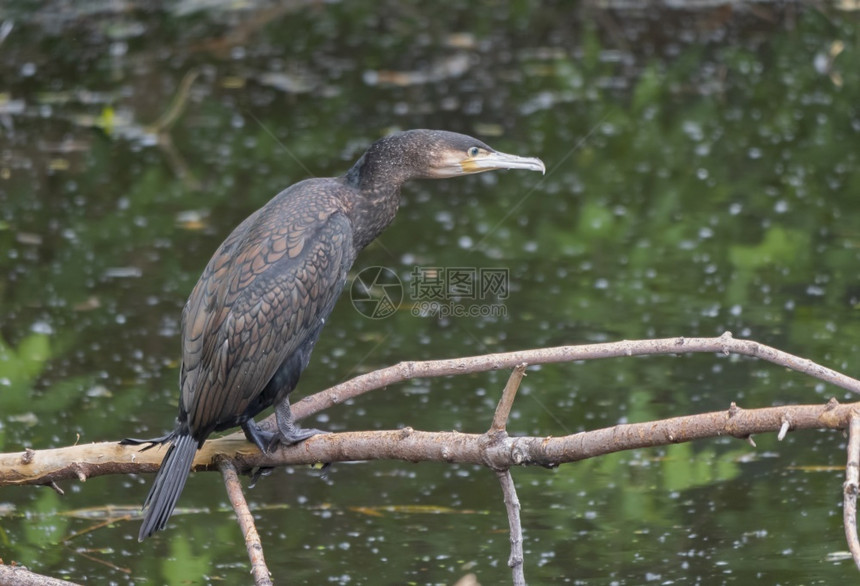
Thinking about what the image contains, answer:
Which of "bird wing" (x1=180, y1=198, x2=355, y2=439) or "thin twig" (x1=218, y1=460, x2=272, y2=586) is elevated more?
"bird wing" (x1=180, y1=198, x2=355, y2=439)

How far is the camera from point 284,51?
33.1 feet

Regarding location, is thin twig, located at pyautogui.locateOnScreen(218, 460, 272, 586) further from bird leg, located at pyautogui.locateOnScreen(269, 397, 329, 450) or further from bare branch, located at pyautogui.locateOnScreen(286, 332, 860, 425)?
bare branch, located at pyautogui.locateOnScreen(286, 332, 860, 425)

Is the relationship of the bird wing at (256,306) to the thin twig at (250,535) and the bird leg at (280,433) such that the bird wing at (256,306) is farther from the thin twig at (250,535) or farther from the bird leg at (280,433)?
the thin twig at (250,535)

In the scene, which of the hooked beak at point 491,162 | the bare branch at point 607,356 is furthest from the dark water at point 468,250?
the hooked beak at point 491,162

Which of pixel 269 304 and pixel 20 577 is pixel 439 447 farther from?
pixel 20 577

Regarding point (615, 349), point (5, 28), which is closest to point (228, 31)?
point (5, 28)

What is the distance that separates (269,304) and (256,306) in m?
0.04

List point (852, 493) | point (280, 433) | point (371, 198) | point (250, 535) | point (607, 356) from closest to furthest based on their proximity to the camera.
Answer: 1. point (852, 493)
2. point (250, 535)
3. point (607, 356)
4. point (280, 433)
5. point (371, 198)

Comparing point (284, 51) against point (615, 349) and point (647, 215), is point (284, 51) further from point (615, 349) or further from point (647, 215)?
point (615, 349)

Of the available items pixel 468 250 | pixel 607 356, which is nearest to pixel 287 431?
pixel 607 356

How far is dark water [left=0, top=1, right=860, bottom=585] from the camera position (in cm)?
447

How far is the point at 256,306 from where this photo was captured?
3.60m

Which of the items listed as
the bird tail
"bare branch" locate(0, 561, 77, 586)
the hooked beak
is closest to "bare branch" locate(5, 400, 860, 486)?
the bird tail

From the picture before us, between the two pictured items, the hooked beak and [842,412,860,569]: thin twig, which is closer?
[842,412,860,569]: thin twig
